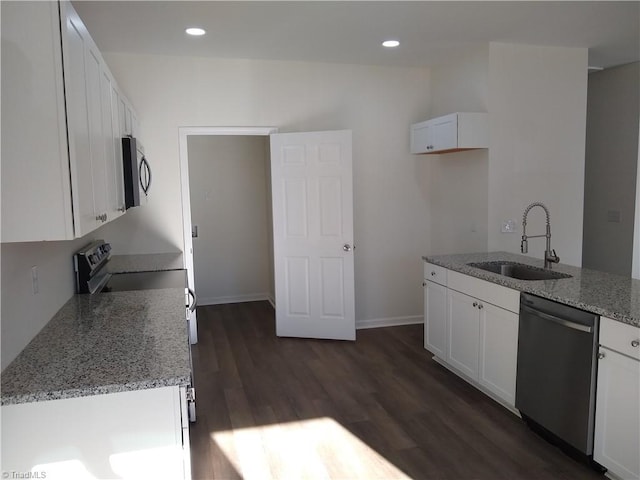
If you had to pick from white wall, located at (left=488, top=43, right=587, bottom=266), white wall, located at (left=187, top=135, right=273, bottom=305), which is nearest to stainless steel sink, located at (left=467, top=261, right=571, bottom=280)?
white wall, located at (left=488, top=43, right=587, bottom=266)

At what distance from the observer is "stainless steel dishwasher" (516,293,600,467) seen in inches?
96.5

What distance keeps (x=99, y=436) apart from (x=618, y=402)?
2211 mm

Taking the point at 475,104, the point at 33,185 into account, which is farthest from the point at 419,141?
the point at 33,185

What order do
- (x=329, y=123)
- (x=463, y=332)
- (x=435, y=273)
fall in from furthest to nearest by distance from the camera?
(x=329, y=123), (x=435, y=273), (x=463, y=332)

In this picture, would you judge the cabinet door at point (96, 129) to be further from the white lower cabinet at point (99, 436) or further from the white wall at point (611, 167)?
the white wall at point (611, 167)

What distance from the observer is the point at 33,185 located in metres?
1.60

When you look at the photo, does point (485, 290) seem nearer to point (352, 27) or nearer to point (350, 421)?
point (350, 421)

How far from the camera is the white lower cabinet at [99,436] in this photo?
1618mm

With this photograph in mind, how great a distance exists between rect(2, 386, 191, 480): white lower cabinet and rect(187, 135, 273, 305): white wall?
4.63 metres

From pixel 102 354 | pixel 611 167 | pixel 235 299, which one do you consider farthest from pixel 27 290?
pixel 611 167

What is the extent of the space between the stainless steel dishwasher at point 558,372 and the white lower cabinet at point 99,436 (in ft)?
6.33

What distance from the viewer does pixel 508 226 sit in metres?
4.41

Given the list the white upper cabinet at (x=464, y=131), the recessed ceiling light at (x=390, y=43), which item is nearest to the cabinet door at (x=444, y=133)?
the white upper cabinet at (x=464, y=131)

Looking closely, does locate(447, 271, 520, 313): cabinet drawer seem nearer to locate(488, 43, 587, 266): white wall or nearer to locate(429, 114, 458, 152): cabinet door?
locate(488, 43, 587, 266): white wall
